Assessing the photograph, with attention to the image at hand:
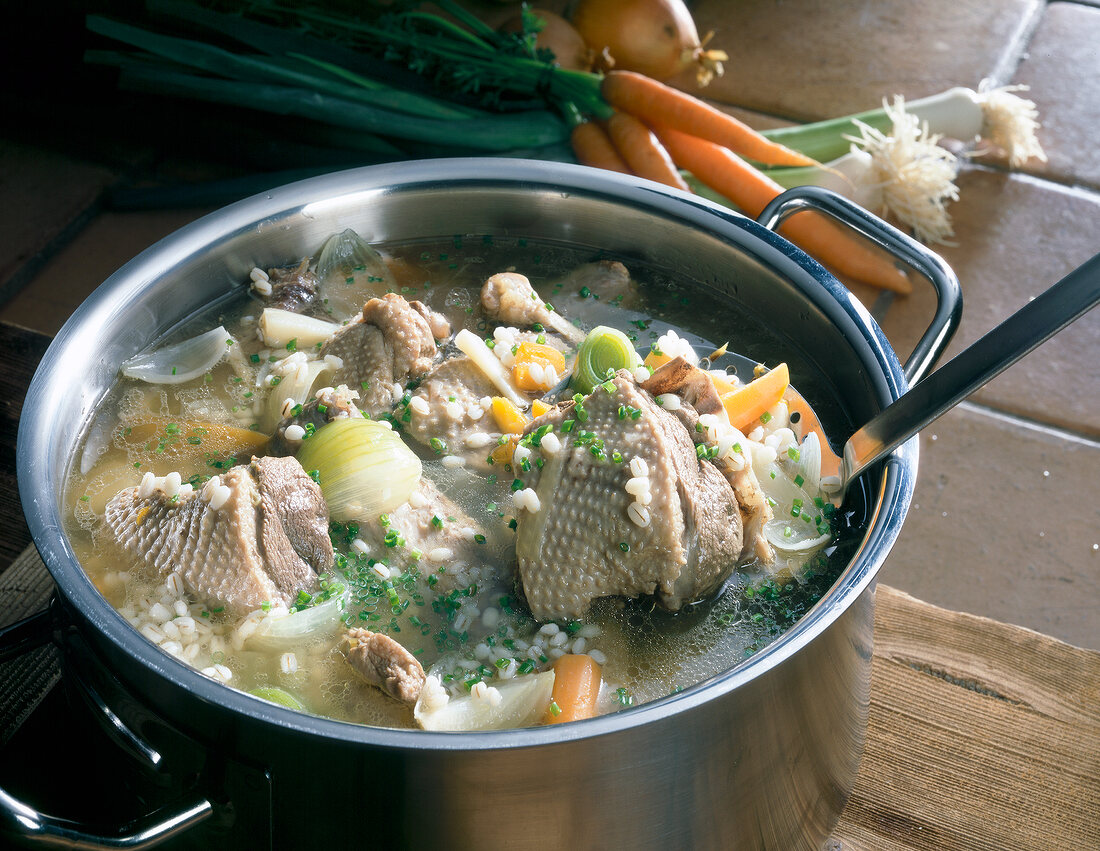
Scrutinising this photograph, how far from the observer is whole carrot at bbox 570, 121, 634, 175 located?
3373 millimetres

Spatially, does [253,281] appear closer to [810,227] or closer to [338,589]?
[338,589]

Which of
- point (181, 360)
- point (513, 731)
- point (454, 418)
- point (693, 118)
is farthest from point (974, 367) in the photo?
point (693, 118)

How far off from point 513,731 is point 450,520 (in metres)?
0.62

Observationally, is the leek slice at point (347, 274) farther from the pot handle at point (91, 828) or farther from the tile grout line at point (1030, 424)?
the tile grout line at point (1030, 424)

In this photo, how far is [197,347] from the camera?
1995mm

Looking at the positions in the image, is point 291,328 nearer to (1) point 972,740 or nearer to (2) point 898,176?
(1) point 972,740

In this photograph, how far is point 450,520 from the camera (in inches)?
68.2

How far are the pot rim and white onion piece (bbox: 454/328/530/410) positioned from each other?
36 cm

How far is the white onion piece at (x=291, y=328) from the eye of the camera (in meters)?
2.01

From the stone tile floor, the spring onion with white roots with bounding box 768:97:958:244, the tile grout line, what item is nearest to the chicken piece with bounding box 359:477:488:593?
the stone tile floor

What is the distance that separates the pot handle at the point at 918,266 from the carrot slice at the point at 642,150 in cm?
131

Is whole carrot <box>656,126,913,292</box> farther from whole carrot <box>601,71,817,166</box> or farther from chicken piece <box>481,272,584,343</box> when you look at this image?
chicken piece <box>481,272,584,343</box>

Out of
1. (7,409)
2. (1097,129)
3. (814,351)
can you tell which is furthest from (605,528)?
(1097,129)

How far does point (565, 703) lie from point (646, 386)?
536 mm
